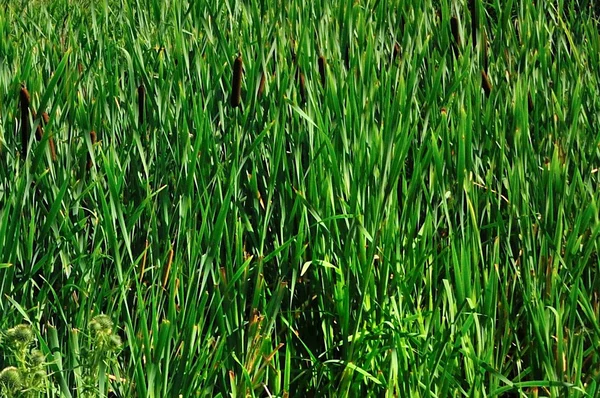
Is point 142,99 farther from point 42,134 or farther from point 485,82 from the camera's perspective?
point 485,82

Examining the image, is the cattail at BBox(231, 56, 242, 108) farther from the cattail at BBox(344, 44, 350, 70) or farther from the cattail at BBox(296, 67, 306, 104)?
the cattail at BBox(344, 44, 350, 70)

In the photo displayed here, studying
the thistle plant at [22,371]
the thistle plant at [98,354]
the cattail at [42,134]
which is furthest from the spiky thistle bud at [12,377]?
the cattail at [42,134]

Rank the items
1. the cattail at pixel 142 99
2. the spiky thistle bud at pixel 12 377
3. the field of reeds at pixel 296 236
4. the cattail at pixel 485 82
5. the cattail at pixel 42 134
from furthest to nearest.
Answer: the cattail at pixel 485 82 → the cattail at pixel 142 99 → the cattail at pixel 42 134 → the field of reeds at pixel 296 236 → the spiky thistle bud at pixel 12 377

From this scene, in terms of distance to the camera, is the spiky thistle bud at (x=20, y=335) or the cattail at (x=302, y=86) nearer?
the spiky thistle bud at (x=20, y=335)

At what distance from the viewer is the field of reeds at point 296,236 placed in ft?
4.78

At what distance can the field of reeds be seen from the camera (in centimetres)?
146

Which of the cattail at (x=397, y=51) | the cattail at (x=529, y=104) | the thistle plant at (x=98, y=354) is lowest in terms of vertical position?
the thistle plant at (x=98, y=354)

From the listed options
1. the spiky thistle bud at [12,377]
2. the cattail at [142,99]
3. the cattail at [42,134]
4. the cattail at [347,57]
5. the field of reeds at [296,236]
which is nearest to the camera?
the spiky thistle bud at [12,377]

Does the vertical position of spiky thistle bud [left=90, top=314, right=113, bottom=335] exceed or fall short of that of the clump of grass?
it falls short

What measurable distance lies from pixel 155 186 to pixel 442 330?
585mm

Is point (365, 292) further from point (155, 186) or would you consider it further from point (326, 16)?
point (326, 16)

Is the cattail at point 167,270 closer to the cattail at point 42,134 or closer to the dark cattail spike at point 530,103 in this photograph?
the cattail at point 42,134

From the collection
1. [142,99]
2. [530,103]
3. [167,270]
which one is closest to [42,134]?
[142,99]

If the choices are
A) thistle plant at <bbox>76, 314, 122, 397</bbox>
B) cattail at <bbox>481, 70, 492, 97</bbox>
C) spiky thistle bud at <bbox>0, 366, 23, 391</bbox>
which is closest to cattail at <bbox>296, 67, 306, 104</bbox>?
cattail at <bbox>481, 70, 492, 97</bbox>
